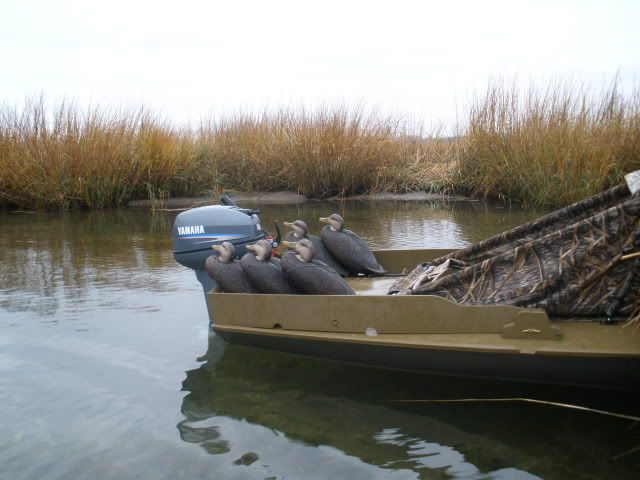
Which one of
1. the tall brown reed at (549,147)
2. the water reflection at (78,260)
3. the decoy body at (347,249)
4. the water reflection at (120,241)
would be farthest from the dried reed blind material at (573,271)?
the tall brown reed at (549,147)

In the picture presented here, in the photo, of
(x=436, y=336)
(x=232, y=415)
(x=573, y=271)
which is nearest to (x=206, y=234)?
(x=232, y=415)

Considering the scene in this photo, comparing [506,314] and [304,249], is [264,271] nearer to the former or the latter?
[304,249]

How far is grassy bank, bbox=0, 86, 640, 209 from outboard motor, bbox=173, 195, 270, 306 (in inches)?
302

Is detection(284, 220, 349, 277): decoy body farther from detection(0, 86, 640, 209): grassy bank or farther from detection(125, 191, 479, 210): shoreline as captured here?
detection(125, 191, 479, 210): shoreline

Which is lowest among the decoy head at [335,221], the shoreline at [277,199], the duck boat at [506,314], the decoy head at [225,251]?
the duck boat at [506,314]

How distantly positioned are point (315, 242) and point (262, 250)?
861 mm

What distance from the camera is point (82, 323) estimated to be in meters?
5.96

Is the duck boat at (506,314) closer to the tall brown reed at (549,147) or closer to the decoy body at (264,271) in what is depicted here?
the decoy body at (264,271)

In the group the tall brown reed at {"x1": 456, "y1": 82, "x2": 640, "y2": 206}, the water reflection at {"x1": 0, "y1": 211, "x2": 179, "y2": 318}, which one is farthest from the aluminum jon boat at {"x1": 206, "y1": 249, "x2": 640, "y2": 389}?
the tall brown reed at {"x1": 456, "y1": 82, "x2": 640, "y2": 206}

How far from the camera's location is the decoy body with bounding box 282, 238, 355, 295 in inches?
181

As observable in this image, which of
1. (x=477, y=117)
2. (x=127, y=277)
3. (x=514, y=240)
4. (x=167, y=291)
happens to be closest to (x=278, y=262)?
(x=514, y=240)

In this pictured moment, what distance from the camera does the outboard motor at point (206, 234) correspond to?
17.5ft

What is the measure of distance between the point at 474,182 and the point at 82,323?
10726 mm

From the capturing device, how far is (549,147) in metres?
12.6
